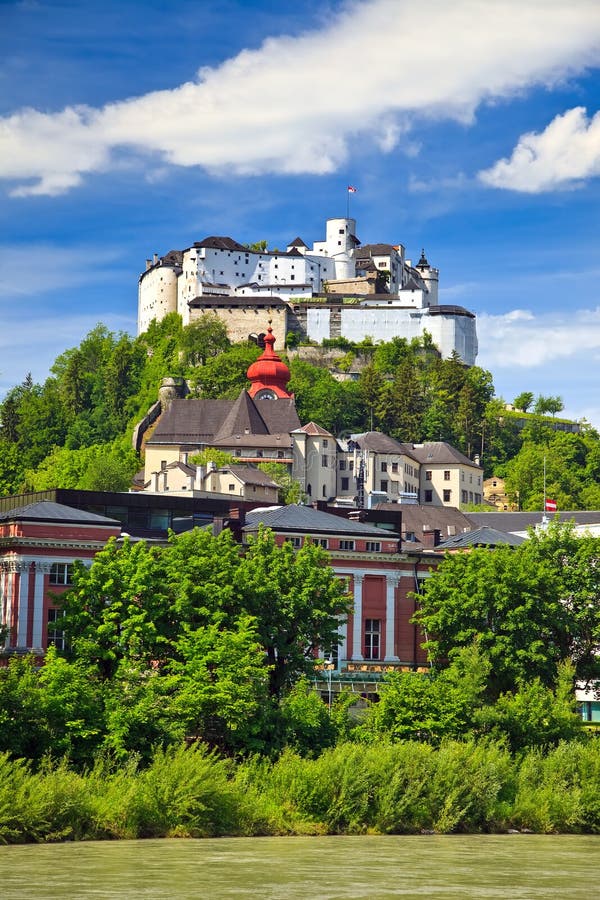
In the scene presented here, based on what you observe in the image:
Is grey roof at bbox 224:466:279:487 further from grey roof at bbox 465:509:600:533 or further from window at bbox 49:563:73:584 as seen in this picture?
window at bbox 49:563:73:584

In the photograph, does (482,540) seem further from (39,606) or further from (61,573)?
(39,606)

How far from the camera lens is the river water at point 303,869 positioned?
1729 inches

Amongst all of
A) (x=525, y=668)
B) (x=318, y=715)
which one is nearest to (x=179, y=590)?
(x=318, y=715)

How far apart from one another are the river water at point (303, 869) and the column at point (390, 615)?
86.0ft

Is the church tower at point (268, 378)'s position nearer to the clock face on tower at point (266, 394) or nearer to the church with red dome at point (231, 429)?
the clock face on tower at point (266, 394)

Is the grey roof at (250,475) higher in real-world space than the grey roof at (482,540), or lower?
higher

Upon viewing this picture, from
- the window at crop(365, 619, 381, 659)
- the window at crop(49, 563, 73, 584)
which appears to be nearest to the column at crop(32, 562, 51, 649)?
the window at crop(49, 563, 73, 584)

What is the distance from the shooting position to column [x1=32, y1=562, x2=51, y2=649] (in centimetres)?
7638

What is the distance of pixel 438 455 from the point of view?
180 m

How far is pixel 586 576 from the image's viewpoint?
78875 mm

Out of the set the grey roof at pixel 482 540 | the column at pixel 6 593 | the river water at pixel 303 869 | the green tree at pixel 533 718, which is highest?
the grey roof at pixel 482 540

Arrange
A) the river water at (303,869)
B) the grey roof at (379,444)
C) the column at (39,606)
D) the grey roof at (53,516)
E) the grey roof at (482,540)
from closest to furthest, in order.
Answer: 1. the river water at (303,869)
2. the column at (39,606)
3. the grey roof at (53,516)
4. the grey roof at (482,540)
5. the grey roof at (379,444)

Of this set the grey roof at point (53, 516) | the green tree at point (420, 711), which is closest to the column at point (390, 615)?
the grey roof at point (53, 516)

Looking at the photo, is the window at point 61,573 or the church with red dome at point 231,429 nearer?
the window at point 61,573
